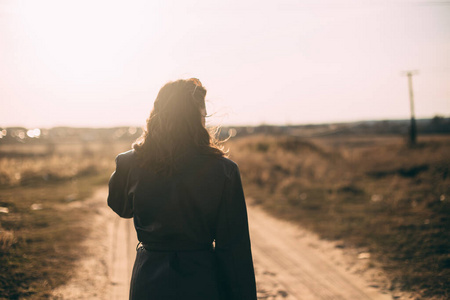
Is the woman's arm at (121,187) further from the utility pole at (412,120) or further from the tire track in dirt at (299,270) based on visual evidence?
the utility pole at (412,120)

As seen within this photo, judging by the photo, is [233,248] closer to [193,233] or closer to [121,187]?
[193,233]

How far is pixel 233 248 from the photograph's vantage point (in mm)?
1679

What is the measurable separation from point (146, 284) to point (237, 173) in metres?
0.70

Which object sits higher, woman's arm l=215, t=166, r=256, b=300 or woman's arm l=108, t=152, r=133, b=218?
woman's arm l=108, t=152, r=133, b=218

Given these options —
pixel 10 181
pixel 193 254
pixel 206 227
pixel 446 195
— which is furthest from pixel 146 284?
pixel 10 181

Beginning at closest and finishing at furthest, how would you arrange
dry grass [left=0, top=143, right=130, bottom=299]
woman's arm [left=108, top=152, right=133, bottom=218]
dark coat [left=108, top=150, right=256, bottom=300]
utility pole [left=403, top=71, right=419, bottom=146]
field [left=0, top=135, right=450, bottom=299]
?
dark coat [left=108, top=150, right=256, bottom=300] → woman's arm [left=108, top=152, right=133, bottom=218] → dry grass [left=0, top=143, right=130, bottom=299] → field [left=0, top=135, right=450, bottom=299] → utility pole [left=403, top=71, right=419, bottom=146]

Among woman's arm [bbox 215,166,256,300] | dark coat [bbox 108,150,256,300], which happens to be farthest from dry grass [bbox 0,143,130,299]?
woman's arm [bbox 215,166,256,300]

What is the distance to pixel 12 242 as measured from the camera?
5.50 m

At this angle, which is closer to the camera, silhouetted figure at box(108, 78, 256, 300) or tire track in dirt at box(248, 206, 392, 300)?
silhouetted figure at box(108, 78, 256, 300)

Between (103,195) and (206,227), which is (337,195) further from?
(206,227)

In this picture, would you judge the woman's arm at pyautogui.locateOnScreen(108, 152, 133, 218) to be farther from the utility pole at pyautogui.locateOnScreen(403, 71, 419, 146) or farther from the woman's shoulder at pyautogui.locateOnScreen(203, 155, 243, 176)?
the utility pole at pyautogui.locateOnScreen(403, 71, 419, 146)

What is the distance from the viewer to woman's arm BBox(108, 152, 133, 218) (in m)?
1.79

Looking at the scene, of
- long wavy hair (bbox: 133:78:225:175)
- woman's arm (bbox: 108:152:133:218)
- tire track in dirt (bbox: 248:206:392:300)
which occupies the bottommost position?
tire track in dirt (bbox: 248:206:392:300)

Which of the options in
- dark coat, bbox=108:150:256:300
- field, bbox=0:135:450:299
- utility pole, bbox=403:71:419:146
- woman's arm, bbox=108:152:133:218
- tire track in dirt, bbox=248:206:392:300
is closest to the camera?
dark coat, bbox=108:150:256:300
